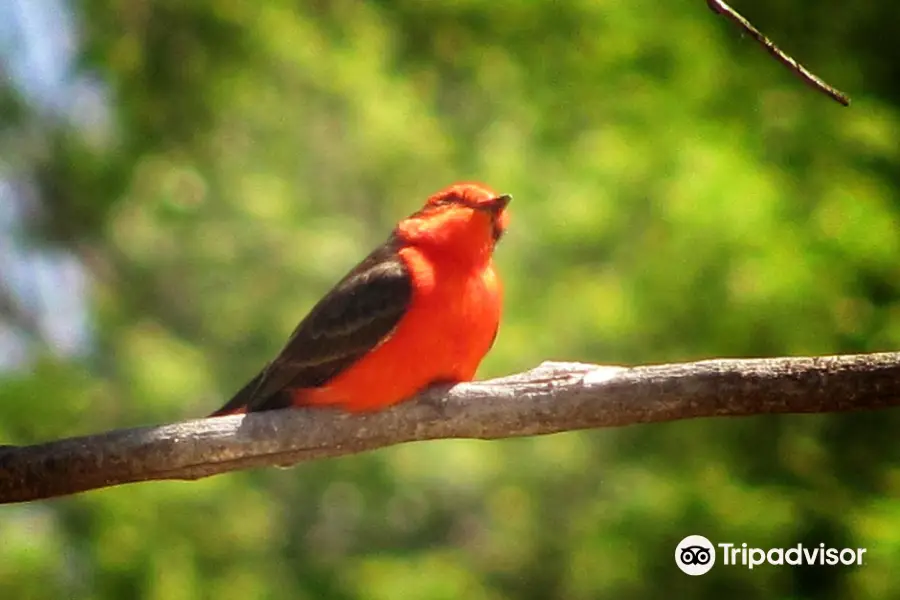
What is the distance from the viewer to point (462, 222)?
12.0ft

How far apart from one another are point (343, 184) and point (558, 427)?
3.65m

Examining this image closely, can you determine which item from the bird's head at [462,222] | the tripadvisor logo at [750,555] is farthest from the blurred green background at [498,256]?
the bird's head at [462,222]

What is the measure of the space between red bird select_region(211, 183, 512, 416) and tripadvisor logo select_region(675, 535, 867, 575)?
1594mm

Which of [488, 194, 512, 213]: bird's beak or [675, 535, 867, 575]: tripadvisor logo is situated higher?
[488, 194, 512, 213]: bird's beak

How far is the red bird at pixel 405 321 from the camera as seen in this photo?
332 cm

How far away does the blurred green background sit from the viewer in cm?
515

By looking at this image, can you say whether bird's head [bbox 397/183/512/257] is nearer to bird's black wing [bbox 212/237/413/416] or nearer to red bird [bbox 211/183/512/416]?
red bird [bbox 211/183/512/416]

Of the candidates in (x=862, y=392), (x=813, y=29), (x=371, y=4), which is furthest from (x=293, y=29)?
(x=862, y=392)

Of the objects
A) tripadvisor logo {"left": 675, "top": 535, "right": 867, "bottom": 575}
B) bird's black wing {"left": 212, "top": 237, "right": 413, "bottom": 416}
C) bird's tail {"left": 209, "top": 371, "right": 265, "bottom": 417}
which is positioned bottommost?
tripadvisor logo {"left": 675, "top": 535, "right": 867, "bottom": 575}

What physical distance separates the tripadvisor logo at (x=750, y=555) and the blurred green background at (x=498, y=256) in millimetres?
62

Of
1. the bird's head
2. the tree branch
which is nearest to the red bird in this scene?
the bird's head

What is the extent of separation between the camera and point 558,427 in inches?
113

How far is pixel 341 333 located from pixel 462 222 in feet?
1.66

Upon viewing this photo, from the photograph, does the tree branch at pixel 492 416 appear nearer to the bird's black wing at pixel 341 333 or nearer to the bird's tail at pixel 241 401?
the bird's black wing at pixel 341 333
